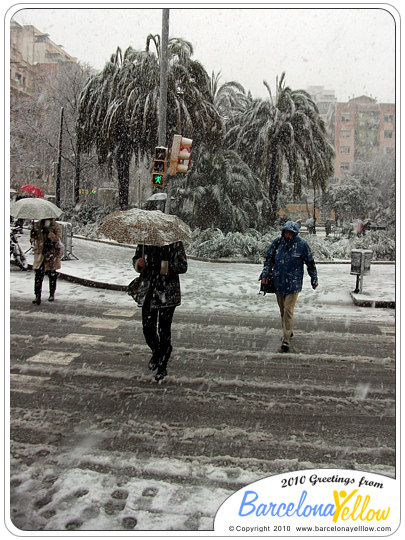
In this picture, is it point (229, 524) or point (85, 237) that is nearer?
point (229, 524)

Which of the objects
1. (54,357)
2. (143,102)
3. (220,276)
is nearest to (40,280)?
(54,357)

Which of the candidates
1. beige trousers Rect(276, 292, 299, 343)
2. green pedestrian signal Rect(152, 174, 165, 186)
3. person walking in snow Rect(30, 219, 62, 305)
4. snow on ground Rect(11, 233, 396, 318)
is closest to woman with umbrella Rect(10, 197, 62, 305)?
person walking in snow Rect(30, 219, 62, 305)

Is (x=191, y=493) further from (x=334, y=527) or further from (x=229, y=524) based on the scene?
(x=334, y=527)

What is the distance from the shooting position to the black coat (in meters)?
4.95

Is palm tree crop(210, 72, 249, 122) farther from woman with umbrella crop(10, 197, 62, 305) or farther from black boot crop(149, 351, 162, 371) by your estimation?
black boot crop(149, 351, 162, 371)

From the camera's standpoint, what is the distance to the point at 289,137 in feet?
64.5

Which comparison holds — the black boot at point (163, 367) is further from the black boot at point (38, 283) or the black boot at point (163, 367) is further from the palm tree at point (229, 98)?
the palm tree at point (229, 98)

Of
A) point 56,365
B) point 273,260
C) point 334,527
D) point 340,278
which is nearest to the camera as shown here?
point 334,527

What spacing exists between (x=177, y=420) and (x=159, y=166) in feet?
27.4

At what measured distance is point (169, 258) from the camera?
4.99m

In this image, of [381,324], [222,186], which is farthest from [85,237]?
[381,324]

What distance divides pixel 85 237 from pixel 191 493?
19.2 metres

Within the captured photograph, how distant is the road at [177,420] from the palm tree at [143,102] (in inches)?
504

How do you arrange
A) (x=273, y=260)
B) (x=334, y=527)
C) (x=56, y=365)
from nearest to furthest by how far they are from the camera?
(x=334, y=527) → (x=56, y=365) → (x=273, y=260)
